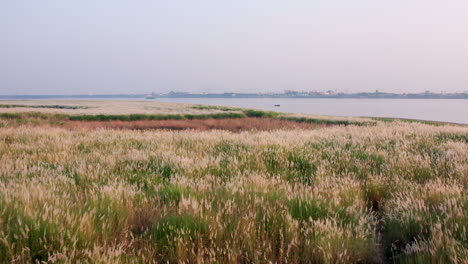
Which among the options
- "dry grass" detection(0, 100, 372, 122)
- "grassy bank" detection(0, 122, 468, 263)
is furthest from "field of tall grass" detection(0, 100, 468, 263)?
"dry grass" detection(0, 100, 372, 122)

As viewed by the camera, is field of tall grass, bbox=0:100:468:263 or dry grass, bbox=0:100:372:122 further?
dry grass, bbox=0:100:372:122

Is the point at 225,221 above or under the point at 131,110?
above

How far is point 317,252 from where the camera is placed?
288 centimetres

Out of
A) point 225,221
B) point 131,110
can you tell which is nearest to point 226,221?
point 225,221

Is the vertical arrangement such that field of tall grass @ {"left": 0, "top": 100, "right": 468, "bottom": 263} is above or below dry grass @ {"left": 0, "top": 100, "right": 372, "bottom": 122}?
above

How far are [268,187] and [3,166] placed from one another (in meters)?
4.77

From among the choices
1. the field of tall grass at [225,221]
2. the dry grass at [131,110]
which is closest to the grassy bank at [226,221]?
the field of tall grass at [225,221]

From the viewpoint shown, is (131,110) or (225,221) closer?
(225,221)

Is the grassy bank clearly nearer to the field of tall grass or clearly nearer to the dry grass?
the field of tall grass

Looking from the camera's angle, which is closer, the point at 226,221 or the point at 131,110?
the point at 226,221

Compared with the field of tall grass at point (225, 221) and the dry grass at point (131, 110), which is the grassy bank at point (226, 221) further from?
the dry grass at point (131, 110)

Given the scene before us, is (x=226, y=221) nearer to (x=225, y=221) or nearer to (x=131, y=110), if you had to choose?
(x=225, y=221)

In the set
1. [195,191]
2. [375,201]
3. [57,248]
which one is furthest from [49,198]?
[375,201]

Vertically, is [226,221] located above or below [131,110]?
above
